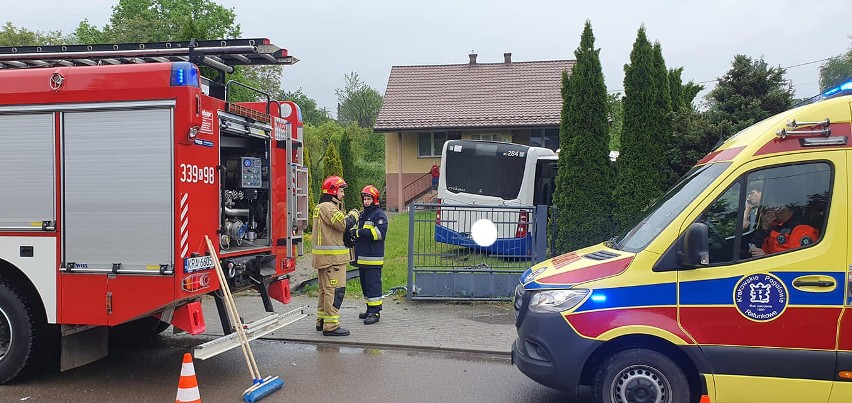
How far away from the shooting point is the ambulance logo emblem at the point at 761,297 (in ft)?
14.0

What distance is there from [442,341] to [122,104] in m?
4.27

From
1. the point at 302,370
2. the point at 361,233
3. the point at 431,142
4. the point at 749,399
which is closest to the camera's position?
the point at 749,399

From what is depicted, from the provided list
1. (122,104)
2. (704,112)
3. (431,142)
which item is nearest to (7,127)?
(122,104)

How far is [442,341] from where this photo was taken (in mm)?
7430

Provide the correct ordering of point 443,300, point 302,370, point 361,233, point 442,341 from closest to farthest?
point 302,370 → point 442,341 → point 361,233 → point 443,300

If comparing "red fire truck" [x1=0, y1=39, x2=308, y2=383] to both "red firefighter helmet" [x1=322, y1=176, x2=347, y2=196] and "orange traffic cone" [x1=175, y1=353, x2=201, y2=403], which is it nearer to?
"orange traffic cone" [x1=175, y1=353, x2=201, y2=403]

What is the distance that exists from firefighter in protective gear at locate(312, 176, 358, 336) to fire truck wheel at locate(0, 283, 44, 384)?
9.63ft

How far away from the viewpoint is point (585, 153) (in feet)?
34.3

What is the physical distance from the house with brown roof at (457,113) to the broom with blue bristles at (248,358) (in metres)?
20.6

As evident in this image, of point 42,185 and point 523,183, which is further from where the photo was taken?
point 523,183

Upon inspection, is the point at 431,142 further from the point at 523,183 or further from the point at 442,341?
the point at 442,341

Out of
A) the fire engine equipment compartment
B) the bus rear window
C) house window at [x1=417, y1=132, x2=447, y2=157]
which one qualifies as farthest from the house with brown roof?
the fire engine equipment compartment

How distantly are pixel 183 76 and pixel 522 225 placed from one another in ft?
18.2

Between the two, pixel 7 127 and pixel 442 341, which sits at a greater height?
pixel 7 127
